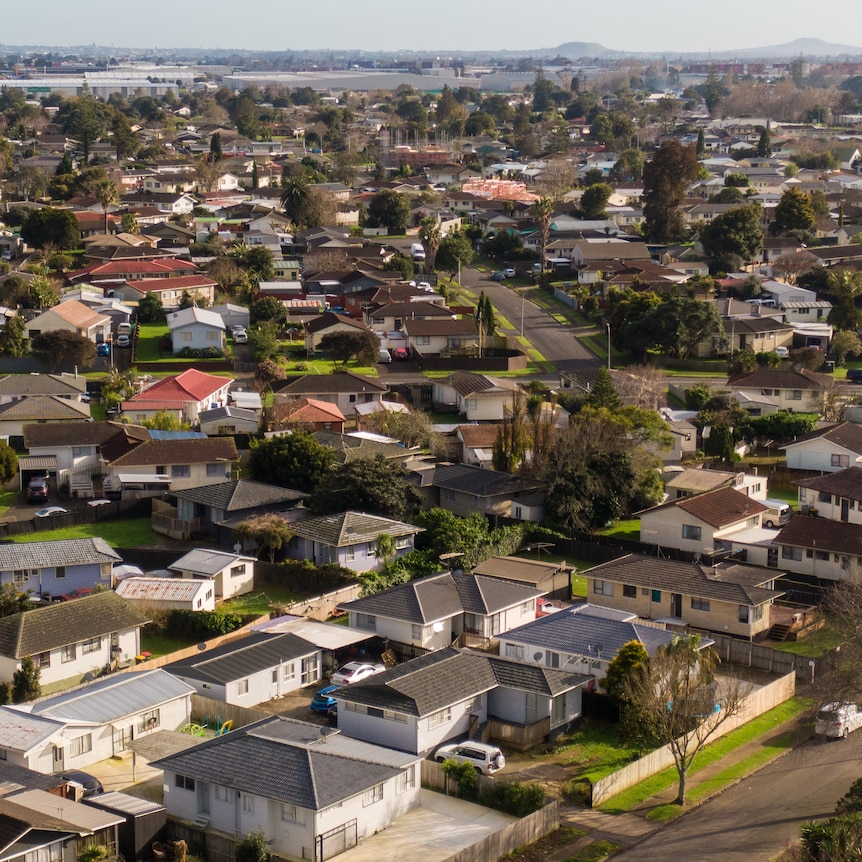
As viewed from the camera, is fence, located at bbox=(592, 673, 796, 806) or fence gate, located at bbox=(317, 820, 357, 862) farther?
fence, located at bbox=(592, 673, 796, 806)

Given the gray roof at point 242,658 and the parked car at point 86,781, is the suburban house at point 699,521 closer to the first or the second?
the gray roof at point 242,658

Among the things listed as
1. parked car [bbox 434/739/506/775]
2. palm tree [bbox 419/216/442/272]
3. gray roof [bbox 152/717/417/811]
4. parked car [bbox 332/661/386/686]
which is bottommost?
parked car [bbox 332/661/386/686]

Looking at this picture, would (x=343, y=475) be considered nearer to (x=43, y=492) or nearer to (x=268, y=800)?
(x=43, y=492)

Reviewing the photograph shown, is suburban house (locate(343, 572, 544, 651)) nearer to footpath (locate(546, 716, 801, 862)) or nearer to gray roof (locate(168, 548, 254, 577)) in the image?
gray roof (locate(168, 548, 254, 577))

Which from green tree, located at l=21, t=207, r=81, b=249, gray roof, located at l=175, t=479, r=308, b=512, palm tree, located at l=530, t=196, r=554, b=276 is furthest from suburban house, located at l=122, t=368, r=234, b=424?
palm tree, located at l=530, t=196, r=554, b=276

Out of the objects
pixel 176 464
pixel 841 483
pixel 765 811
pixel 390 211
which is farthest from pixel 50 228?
pixel 765 811

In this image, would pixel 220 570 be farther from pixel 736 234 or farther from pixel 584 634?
pixel 736 234

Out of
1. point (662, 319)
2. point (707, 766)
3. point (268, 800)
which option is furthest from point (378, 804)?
point (662, 319)
